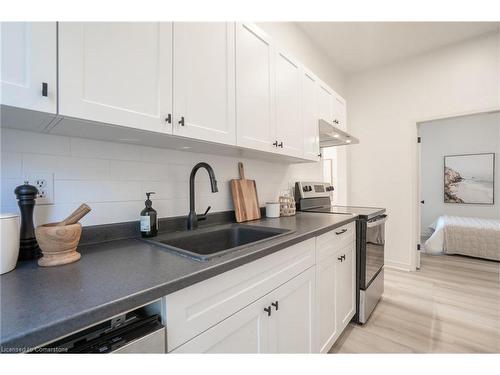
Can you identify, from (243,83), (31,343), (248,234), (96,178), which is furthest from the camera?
(248,234)

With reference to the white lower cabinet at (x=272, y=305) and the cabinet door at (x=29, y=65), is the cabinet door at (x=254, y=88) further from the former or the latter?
the cabinet door at (x=29, y=65)

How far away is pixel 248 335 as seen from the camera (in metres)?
0.93

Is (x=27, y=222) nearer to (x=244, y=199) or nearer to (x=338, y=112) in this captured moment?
(x=244, y=199)

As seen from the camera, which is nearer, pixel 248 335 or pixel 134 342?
pixel 134 342

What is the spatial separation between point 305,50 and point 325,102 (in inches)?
35.6

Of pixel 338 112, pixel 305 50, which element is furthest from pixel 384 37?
pixel 338 112

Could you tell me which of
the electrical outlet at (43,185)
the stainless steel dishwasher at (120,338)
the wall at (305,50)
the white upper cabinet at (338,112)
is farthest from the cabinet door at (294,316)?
the wall at (305,50)

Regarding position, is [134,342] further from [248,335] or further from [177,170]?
[177,170]

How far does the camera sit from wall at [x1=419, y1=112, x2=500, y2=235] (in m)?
4.72

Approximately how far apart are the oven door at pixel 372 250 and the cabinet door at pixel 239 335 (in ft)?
4.19
